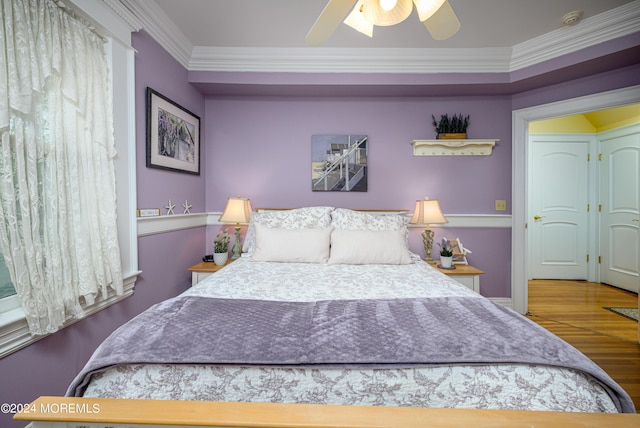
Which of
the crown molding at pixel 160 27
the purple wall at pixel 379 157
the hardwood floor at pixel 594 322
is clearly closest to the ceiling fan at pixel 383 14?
the crown molding at pixel 160 27

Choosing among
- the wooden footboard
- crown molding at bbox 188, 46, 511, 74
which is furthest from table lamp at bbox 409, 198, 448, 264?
the wooden footboard

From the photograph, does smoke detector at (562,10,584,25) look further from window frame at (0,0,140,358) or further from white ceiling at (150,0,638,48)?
window frame at (0,0,140,358)

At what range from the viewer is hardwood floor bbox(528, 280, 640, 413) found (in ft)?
6.69

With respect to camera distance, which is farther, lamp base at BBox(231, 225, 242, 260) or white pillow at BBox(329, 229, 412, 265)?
lamp base at BBox(231, 225, 242, 260)

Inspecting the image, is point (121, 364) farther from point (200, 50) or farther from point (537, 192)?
point (537, 192)

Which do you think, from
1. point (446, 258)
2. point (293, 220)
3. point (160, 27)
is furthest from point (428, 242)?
point (160, 27)

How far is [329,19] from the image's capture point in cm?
134

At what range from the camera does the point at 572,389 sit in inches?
34.1

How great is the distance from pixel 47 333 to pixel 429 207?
2.79m

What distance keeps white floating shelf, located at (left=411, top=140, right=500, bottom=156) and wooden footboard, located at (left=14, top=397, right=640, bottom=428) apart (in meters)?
2.58

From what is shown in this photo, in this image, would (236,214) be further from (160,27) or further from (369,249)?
(160,27)

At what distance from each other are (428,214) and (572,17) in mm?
1852

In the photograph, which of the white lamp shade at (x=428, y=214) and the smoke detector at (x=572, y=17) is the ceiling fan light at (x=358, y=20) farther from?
the smoke detector at (x=572, y=17)

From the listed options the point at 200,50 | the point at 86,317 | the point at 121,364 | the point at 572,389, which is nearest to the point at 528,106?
the point at 572,389
